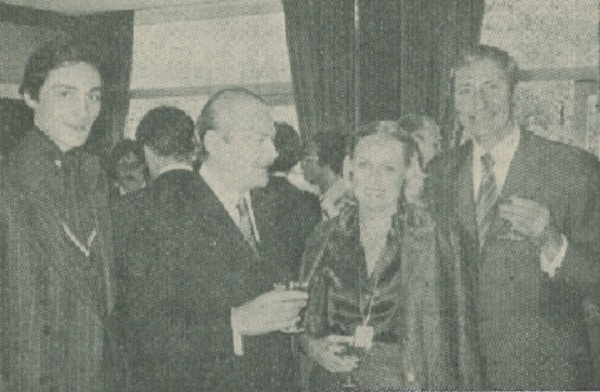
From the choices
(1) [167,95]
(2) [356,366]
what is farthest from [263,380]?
(1) [167,95]

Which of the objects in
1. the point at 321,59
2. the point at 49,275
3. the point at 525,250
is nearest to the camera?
the point at 525,250

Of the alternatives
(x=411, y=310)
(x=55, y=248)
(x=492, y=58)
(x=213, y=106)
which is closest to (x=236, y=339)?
(x=411, y=310)

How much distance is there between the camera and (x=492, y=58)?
2.53 metres

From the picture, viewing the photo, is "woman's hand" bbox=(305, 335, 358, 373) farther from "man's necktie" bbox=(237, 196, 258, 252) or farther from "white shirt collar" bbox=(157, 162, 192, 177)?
"white shirt collar" bbox=(157, 162, 192, 177)

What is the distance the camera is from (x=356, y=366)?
255 cm

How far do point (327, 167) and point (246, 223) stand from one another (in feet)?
1.18

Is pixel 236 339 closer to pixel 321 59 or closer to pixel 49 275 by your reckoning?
pixel 49 275

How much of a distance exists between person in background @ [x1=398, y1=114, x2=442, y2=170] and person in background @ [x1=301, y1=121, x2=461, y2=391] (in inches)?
1.1

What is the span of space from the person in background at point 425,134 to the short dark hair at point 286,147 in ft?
1.31

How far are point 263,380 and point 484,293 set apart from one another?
829mm

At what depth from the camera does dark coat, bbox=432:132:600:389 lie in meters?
2.48

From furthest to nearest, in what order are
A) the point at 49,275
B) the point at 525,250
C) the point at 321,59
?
the point at 321,59, the point at 49,275, the point at 525,250

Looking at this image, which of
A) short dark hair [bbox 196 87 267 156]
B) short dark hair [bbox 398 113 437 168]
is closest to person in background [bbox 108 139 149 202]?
short dark hair [bbox 196 87 267 156]

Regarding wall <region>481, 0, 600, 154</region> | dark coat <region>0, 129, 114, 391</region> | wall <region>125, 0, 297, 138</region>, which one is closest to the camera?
wall <region>481, 0, 600, 154</region>
